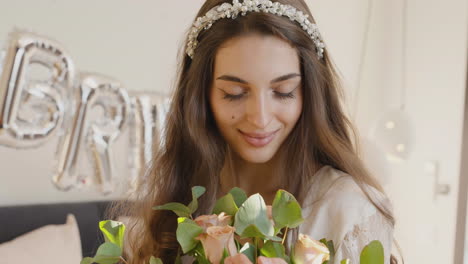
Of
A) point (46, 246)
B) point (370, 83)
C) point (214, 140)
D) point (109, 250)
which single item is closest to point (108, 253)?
point (109, 250)

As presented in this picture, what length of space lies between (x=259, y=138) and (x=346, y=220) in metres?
0.22

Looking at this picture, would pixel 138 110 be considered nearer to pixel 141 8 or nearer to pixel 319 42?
pixel 141 8

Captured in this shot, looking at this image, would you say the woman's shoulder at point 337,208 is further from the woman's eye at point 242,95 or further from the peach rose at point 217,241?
the peach rose at point 217,241

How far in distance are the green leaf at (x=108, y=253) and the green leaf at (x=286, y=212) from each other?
182 millimetres

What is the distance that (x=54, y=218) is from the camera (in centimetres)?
206

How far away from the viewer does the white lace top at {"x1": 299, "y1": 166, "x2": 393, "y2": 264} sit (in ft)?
3.17

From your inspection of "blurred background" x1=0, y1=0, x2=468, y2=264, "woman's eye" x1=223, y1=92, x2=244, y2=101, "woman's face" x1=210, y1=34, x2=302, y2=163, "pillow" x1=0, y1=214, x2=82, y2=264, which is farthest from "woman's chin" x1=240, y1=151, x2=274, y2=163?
"pillow" x1=0, y1=214, x2=82, y2=264

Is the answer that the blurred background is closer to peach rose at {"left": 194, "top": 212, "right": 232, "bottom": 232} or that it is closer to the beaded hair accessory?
the beaded hair accessory

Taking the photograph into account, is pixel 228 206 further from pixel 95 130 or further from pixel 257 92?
pixel 95 130

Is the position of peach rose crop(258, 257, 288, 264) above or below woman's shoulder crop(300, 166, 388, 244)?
above

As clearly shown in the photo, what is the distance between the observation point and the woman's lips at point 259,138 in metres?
1.04

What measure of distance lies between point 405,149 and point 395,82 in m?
0.81

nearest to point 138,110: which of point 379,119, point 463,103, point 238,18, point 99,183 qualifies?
point 99,183

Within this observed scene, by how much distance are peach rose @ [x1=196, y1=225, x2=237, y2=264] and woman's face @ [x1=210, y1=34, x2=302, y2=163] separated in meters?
0.47
